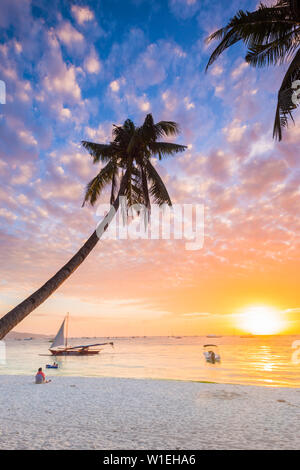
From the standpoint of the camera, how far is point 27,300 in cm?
601

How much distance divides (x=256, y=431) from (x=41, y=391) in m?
14.1

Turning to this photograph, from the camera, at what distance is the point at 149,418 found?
11562 mm

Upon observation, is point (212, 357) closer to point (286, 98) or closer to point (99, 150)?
point (99, 150)

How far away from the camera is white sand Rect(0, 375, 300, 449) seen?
864 cm

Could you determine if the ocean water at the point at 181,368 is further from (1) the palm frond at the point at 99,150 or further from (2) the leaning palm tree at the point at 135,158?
(1) the palm frond at the point at 99,150

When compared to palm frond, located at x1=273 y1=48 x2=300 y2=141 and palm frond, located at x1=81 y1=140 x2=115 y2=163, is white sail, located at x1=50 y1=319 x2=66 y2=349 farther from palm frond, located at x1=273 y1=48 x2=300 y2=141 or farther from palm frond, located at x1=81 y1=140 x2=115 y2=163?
palm frond, located at x1=273 y1=48 x2=300 y2=141

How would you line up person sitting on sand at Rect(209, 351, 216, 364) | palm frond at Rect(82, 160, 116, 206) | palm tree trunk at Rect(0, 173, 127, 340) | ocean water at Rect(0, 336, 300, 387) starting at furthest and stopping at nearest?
person sitting on sand at Rect(209, 351, 216, 364)
ocean water at Rect(0, 336, 300, 387)
palm frond at Rect(82, 160, 116, 206)
palm tree trunk at Rect(0, 173, 127, 340)

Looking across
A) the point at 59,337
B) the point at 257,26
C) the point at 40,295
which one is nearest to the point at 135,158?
the point at 257,26

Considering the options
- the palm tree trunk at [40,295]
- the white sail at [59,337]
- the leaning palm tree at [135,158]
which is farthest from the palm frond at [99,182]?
the white sail at [59,337]

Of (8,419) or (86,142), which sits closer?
(8,419)

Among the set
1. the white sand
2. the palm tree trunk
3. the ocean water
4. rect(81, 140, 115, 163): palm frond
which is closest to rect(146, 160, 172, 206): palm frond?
rect(81, 140, 115, 163): palm frond

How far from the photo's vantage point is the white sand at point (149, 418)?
340 inches
